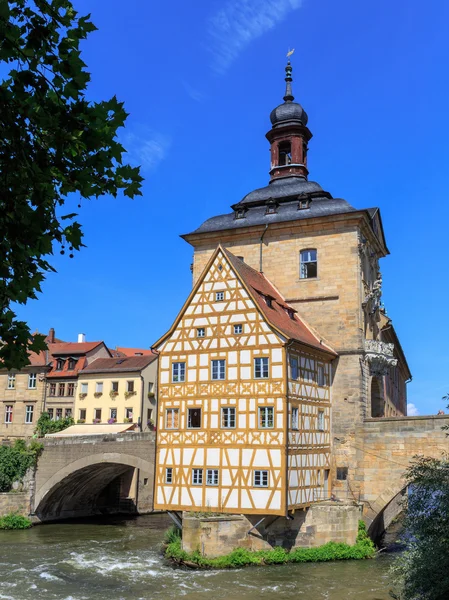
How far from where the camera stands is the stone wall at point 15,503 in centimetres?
3222

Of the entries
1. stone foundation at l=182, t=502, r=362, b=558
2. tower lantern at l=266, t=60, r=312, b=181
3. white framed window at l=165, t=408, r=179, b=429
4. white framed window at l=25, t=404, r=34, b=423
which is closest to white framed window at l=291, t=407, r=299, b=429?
stone foundation at l=182, t=502, r=362, b=558

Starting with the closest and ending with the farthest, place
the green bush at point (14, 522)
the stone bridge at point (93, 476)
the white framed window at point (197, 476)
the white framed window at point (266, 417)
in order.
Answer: the white framed window at point (266, 417), the white framed window at point (197, 476), the stone bridge at point (93, 476), the green bush at point (14, 522)

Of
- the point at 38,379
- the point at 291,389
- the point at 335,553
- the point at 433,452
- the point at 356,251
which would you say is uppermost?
the point at 356,251

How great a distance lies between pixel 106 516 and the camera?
38344 mm

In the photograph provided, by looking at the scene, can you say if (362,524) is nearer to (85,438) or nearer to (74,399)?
(85,438)

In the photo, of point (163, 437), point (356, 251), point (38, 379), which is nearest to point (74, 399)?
point (38, 379)

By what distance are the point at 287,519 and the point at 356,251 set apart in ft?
37.4

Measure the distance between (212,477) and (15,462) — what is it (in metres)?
13.8

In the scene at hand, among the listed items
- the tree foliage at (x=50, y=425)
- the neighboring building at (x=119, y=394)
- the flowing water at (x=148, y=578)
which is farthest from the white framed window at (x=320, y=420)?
the tree foliage at (x=50, y=425)

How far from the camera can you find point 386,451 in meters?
25.8

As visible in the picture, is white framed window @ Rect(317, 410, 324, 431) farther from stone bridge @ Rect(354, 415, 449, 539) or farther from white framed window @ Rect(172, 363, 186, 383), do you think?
white framed window @ Rect(172, 363, 186, 383)

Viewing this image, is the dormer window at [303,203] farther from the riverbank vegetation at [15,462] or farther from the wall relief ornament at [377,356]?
the riverbank vegetation at [15,462]

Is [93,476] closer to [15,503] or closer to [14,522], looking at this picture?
[15,503]

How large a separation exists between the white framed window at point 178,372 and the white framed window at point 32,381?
2078 centimetres
